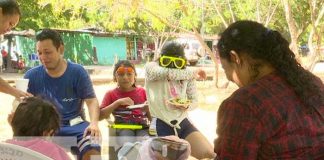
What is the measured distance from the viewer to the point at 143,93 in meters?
4.05

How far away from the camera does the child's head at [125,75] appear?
394 centimetres

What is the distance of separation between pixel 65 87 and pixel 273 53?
1943 mm

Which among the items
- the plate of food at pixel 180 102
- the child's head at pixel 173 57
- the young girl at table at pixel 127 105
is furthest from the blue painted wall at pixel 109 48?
the plate of food at pixel 180 102

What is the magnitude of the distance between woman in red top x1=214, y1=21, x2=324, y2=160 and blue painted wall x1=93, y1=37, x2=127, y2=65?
29.2 meters

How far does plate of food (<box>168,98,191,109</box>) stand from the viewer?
3.79 metres

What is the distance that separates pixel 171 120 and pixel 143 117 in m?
0.27

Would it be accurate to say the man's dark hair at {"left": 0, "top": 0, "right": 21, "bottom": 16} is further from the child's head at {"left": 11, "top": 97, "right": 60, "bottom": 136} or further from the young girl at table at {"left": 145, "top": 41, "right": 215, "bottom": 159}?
the young girl at table at {"left": 145, "top": 41, "right": 215, "bottom": 159}

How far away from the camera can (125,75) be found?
394cm

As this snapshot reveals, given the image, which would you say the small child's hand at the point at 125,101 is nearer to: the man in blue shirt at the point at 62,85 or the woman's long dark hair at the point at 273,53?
the man in blue shirt at the point at 62,85

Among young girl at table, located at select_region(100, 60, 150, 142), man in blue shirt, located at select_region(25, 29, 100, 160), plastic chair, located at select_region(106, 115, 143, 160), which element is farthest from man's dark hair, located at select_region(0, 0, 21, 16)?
plastic chair, located at select_region(106, 115, 143, 160)

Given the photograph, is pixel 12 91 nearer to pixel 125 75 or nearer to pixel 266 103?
pixel 125 75

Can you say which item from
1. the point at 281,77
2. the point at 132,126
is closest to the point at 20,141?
the point at 281,77

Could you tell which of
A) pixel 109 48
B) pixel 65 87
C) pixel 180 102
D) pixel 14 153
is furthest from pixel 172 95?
pixel 109 48

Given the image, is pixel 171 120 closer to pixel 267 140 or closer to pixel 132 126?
pixel 132 126
